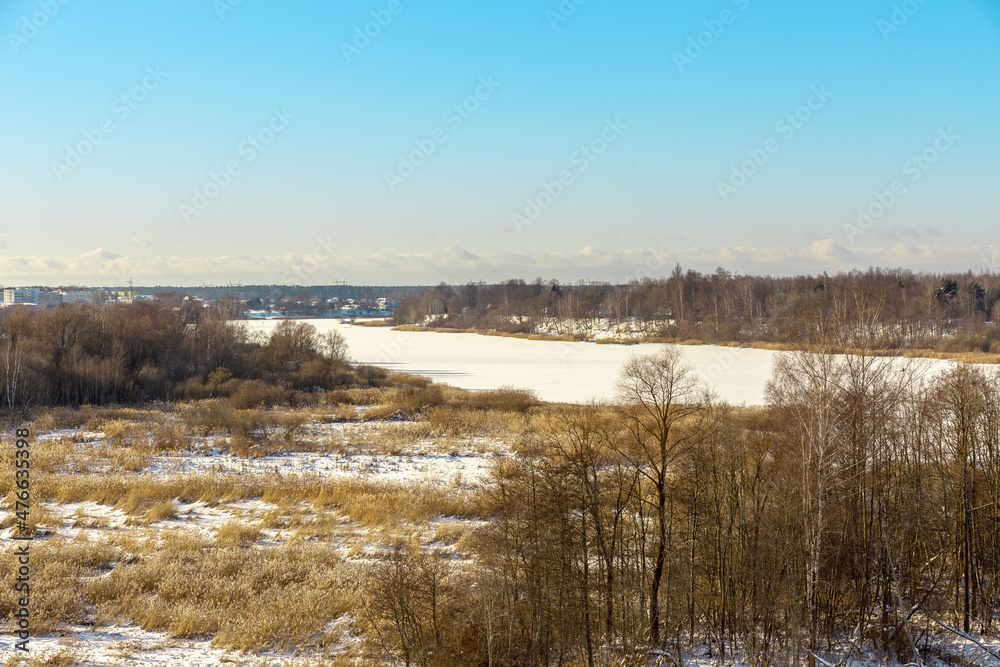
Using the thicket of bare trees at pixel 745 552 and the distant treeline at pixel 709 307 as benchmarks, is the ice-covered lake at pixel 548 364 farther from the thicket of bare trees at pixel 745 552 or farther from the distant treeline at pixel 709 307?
the thicket of bare trees at pixel 745 552

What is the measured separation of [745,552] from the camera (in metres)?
8.56

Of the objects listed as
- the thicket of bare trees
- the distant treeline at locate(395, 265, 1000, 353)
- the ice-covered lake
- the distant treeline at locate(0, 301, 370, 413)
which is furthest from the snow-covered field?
the distant treeline at locate(395, 265, 1000, 353)

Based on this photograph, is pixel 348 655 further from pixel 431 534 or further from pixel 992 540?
pixel 992 540

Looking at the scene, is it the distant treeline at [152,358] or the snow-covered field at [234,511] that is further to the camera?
the distant treeline at [152,358]

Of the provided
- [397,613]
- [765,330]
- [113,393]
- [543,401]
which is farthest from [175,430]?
[765,330]

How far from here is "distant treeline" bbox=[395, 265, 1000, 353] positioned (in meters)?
57.6

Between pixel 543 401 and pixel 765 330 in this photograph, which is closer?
pixel 543 401

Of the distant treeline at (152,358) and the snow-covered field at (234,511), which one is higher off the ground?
the distant treeline at (152,358)

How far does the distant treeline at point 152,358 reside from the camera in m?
27.5

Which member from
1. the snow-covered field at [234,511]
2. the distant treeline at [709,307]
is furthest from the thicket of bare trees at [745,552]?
the distant treeline at [709,307]

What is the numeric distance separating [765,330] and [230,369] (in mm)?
55616

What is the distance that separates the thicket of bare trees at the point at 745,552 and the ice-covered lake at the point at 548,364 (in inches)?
578

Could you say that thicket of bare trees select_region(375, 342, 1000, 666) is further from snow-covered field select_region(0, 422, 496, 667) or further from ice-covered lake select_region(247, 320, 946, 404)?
ice-covered lake select_region(247, 320, 946, 404)

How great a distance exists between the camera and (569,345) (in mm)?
70188
